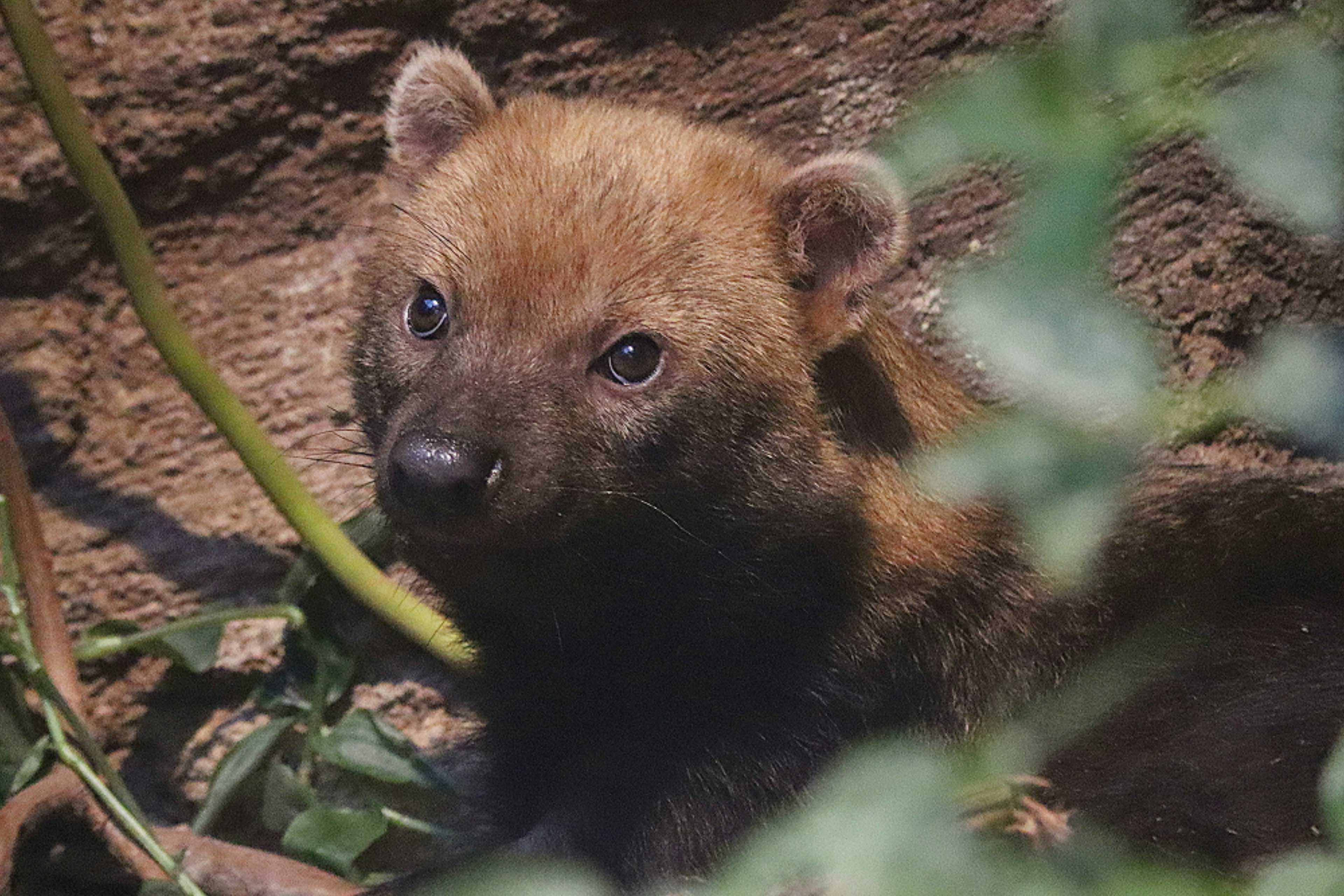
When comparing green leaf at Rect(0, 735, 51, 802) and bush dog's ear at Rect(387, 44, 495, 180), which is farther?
green leaf at Rect(0, 735, 51, 802)

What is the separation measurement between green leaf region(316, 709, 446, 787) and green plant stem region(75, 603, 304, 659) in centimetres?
36

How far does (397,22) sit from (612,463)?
6.81ft

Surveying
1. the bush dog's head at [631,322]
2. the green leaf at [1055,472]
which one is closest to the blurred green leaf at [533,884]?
the green leaf at [1055,472]

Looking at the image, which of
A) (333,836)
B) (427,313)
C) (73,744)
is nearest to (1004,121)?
(427,313)

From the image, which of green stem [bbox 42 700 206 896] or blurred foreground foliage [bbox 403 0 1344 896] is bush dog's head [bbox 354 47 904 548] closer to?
green stem [bbox 42 700 206 896]

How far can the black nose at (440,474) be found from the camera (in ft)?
8.82

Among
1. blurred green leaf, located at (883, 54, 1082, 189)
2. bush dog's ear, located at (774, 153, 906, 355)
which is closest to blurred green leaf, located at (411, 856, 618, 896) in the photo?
blurred green leaf, located at (883, 54, 1082, 189)

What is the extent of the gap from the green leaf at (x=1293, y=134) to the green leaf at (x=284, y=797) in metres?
3.52

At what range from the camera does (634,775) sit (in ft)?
10.4

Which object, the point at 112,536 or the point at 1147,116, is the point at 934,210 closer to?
the point at 112,536

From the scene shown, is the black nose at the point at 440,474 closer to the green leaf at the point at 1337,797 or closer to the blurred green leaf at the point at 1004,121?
the blurred green leaf at the point at 1004,121

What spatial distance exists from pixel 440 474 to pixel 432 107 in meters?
1.24

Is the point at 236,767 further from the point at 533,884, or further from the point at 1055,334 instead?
the point at 1055,334

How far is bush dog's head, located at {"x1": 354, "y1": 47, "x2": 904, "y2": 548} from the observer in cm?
292
